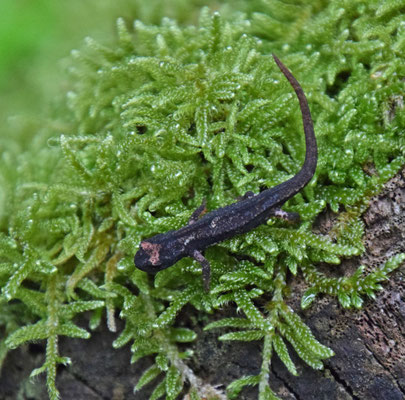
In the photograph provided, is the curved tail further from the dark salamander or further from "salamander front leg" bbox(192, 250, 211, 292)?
"salamander front leg" bbox(192, 250, 211, 292)

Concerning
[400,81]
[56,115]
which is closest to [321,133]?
[400,81]

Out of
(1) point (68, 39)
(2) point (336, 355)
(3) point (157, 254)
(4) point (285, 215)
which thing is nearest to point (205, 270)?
(3) point (157, 254)

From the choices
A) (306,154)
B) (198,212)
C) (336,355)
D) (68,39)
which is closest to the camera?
(336,355)

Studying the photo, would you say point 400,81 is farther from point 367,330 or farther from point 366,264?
point 367,330

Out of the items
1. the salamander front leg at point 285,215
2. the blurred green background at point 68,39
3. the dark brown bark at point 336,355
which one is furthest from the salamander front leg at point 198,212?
the blurred green background at point 68,39

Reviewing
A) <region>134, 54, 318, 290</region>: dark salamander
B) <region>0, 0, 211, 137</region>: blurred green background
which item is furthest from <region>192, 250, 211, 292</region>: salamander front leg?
<region>0, 0, 211, 137</region>: blurred green background

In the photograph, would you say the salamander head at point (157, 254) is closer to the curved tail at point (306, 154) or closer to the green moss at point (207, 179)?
the green moss at point (207, 179)

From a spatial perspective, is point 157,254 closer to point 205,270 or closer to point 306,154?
point 205,270
